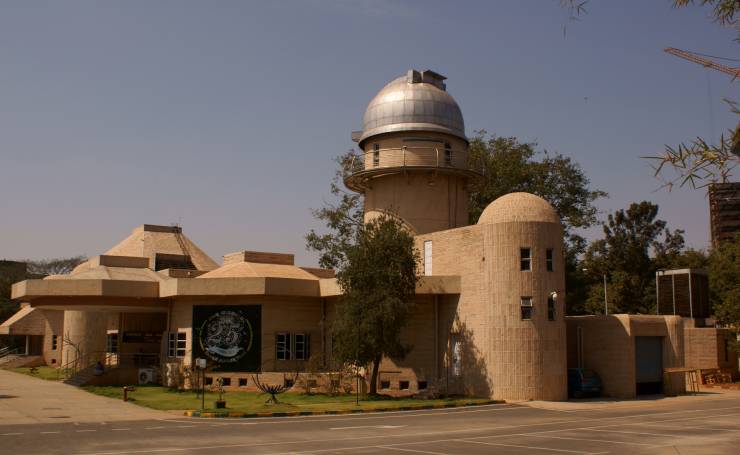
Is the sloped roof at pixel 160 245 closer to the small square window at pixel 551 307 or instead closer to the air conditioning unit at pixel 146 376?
the air conditioning unit at pixel 146 376

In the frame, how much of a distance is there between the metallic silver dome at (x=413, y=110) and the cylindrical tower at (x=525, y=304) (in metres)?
9.76

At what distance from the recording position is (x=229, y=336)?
3919 centimetres

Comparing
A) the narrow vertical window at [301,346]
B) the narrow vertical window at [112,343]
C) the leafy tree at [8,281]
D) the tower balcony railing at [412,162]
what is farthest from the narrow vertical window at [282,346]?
the leafy tree at [8,281]

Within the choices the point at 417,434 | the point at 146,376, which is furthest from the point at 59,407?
the point at 417,434

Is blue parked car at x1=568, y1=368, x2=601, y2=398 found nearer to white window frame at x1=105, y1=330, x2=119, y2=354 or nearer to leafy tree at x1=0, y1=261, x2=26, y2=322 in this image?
white window frame at x1=105, y1=330, x2=119, y2=354

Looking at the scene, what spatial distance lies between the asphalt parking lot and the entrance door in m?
7.44

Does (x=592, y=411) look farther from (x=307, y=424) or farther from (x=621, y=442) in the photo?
(x=307, y=424)

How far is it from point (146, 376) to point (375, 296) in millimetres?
16268

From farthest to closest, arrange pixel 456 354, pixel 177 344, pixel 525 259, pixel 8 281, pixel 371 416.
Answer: pixel 8 281 < pixel 177 344 < pixel 456 354 < pixel 525 259 < pixel 371 416

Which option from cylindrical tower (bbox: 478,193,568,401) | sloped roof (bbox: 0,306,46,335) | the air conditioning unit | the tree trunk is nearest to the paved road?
Result: cylindrical tower (bbox: 478,193,568,401)

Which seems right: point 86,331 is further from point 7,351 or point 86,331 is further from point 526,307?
point 526,307

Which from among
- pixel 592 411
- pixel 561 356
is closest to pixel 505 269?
pixel 561 356

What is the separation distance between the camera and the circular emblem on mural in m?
39.0

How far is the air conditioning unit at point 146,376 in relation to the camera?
41.7 metres
